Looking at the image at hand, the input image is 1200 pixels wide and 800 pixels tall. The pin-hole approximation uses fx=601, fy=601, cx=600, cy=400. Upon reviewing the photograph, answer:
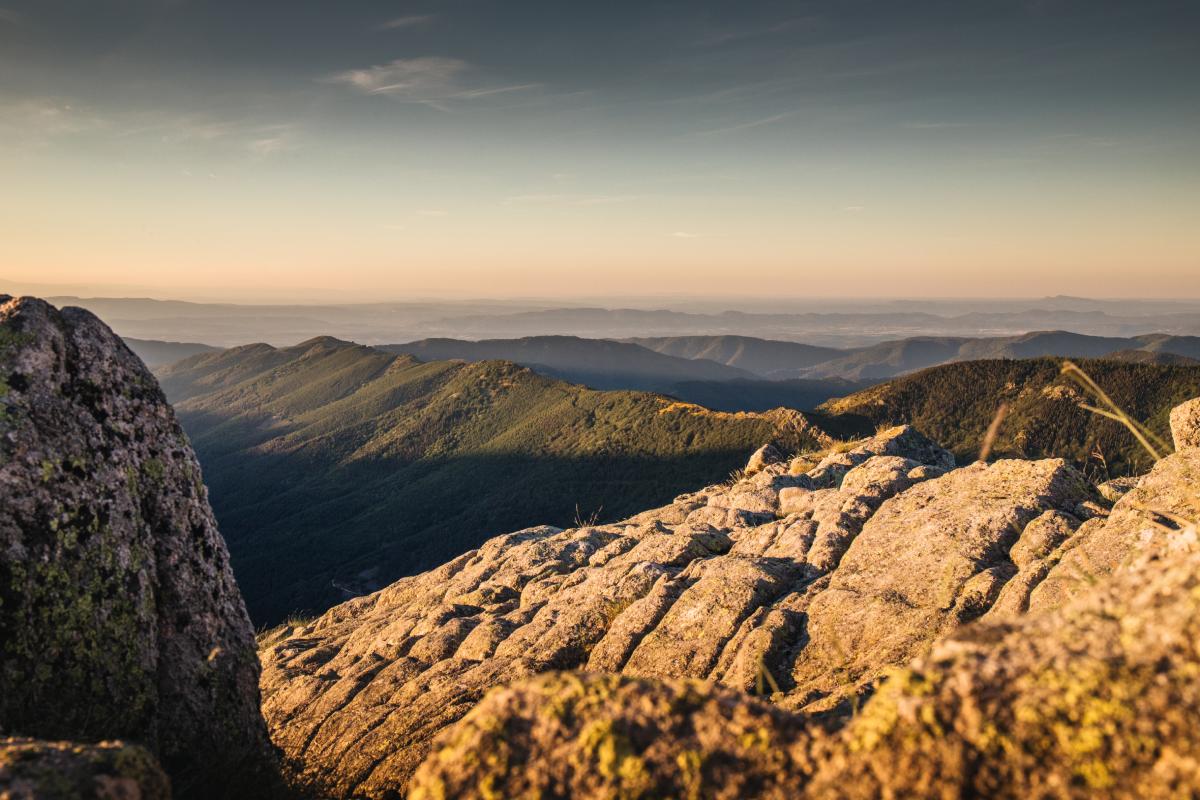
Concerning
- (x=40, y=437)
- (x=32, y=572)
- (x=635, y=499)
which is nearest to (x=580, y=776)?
(x=32, y=572)

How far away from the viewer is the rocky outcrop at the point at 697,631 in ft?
14.9

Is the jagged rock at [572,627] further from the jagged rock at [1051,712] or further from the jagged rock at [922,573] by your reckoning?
the jagged rock at [1051,712]

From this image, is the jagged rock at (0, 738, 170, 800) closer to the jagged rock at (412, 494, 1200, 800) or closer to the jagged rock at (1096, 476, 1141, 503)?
the jagged rock at (412, 494, 1200, 800)

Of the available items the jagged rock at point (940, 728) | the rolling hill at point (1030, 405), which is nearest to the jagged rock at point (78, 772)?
the jagged rock at point (940, 728)

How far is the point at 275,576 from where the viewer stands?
171125 millimetres

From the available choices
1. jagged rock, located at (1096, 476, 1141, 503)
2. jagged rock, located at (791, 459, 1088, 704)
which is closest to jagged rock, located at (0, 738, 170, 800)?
jagged rock, located at (791, 459, 1088, 704)

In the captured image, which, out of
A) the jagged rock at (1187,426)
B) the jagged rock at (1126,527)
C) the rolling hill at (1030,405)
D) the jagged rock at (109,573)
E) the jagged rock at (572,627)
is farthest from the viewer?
the rolling hill at (1030,405)

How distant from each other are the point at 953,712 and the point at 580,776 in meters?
2.49

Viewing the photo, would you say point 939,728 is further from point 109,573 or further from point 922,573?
point 109,573

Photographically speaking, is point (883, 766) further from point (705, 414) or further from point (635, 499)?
→ point (705, 414)

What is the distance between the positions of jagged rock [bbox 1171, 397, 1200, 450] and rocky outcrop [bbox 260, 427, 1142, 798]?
3282 millimetres

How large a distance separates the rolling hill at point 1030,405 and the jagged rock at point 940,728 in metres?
145

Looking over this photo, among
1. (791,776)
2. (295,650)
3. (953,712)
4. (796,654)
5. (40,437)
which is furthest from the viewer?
(295,650)

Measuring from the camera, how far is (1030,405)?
511 ft
